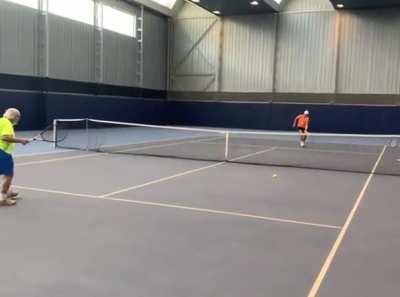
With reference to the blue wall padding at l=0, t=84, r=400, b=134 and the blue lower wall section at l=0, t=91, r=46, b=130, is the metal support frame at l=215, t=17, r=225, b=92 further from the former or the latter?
the blue lower wall section at l=0, t=91, r=46, b=130

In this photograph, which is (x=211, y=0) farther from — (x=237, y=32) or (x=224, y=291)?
(x=224, y=291)

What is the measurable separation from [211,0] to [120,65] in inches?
259

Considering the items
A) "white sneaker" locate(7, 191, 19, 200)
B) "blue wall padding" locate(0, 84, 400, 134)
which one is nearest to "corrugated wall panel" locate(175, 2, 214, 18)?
"blue wall padding" locate(0, 84, 400, 134)

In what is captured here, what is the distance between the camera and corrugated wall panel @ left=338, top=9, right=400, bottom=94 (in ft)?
94.8

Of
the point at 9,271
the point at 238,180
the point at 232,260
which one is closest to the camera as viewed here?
the point at 9,271

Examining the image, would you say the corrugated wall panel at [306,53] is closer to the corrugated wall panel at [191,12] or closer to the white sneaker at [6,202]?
the corrugated wall panel at [191,12]

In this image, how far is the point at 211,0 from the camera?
29.0 meters

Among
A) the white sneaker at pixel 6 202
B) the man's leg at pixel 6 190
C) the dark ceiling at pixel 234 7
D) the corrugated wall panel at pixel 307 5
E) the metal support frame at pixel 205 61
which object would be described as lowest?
the white sneaker at pixel 6 202

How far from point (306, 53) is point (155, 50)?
10.00 metres

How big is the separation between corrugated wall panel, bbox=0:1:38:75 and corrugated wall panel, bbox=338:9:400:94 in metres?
17.7

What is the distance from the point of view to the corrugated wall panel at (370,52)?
28891 millimetres

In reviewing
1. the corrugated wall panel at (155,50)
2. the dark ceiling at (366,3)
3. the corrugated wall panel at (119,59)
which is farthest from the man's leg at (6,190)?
the corrugated wall panel at (155,50)

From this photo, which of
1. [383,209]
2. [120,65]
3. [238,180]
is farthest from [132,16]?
[383,209]

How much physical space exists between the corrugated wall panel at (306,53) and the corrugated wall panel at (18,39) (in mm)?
15356
